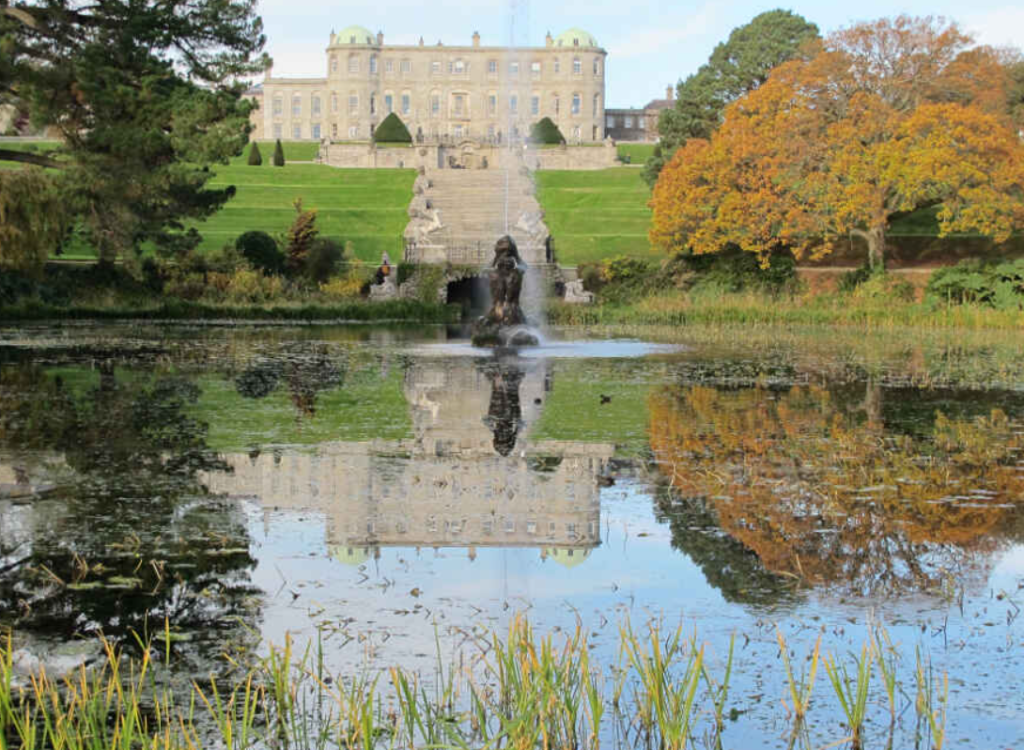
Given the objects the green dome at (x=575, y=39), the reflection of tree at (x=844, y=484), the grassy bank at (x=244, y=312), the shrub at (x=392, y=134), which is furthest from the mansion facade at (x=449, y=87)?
the reflection of tree at (x=844, y=484)

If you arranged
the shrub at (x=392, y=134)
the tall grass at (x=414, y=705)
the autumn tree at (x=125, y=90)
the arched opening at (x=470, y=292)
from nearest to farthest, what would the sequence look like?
the tall grass at (x=414, y=705)
the autumn tree at (x=125, y=90)
the arched opening at (x=470, y=292)
the shrub at (x=392, y=134)

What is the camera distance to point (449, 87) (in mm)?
110625

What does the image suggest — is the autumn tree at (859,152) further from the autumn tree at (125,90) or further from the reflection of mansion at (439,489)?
the reflection of mansion at (439,489)

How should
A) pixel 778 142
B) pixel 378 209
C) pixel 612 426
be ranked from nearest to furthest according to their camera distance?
pixel 612 426 → pixel 778 142 → pixel 378 209

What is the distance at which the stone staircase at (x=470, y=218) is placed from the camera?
41438mm

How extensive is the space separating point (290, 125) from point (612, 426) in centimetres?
10639

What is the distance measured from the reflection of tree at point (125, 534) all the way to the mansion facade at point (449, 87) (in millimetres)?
99973

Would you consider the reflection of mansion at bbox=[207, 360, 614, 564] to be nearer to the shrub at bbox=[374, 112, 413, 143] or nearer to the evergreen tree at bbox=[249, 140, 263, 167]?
the evergreen tree at bbox=[249, 140, 263, 167]

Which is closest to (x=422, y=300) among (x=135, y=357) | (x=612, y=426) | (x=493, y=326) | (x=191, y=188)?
(x=191, y=188)

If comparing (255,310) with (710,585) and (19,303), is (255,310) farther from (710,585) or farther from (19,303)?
(710,585)

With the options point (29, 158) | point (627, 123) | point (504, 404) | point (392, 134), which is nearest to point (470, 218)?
point (29, 158)

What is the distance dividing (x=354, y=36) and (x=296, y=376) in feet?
323

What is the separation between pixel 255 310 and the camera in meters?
32.1

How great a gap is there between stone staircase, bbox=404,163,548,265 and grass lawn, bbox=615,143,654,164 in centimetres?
2112
